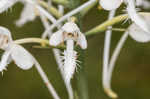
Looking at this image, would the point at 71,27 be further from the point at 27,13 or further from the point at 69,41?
the point at 27,13

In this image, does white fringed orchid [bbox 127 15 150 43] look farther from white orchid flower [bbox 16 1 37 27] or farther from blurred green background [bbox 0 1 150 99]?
blurred green background [bbox 0 1 150 99]

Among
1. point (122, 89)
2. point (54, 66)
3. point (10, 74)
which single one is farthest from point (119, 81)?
point (10, 74)

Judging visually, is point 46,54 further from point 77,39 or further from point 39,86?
point 77,39

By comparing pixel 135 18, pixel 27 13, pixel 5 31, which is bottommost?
pixel 135 18

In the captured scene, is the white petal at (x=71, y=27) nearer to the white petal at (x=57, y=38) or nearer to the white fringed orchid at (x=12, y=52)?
the white petal at (x=57, y=38)

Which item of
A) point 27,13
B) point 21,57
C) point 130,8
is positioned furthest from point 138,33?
point 27,13

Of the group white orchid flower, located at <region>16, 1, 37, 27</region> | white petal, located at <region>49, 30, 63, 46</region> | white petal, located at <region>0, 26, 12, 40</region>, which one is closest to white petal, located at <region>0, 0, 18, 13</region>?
white petal, located at <region>0, 26, 12, 40</region>
